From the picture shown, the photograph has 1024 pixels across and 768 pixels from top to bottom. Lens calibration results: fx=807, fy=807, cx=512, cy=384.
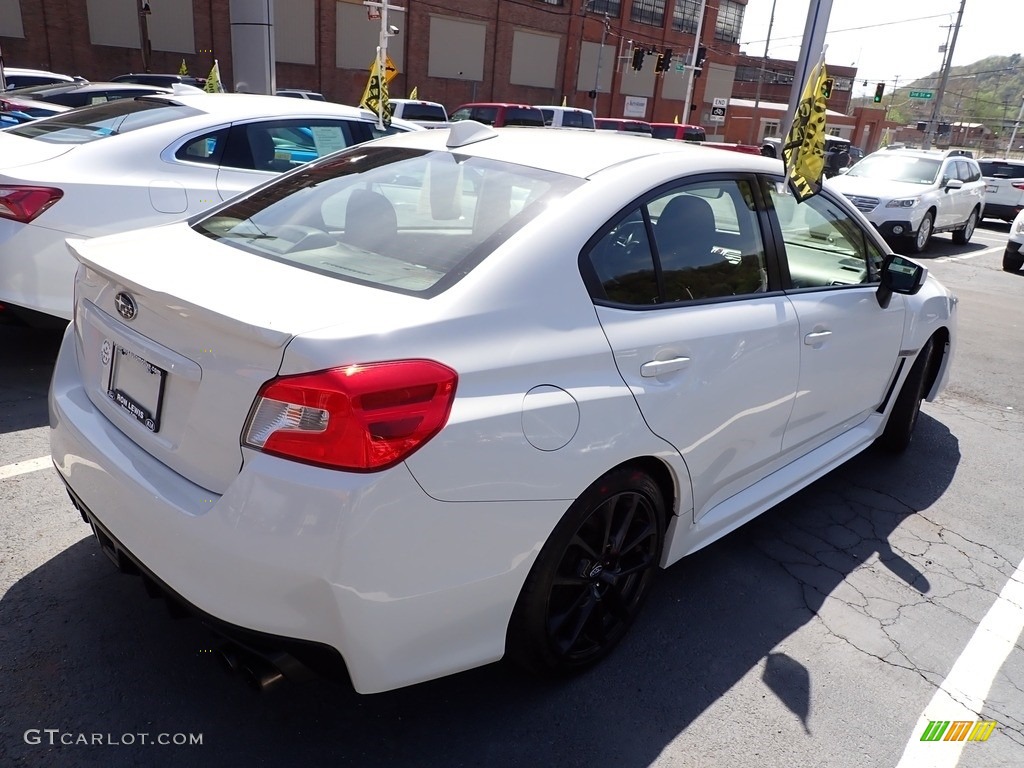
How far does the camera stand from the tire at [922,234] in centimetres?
1358

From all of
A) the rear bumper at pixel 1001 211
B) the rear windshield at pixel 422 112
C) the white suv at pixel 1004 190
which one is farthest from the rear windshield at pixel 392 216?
the rear bumper at pixel 1001 211

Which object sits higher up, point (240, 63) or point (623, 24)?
point (623, 24)

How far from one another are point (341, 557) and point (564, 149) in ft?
5.79

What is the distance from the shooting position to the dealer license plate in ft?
7.29

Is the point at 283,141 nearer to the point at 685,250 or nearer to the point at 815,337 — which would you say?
the point at 685,250

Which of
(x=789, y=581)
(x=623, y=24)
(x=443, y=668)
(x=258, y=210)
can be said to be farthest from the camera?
(x=623, y=24)

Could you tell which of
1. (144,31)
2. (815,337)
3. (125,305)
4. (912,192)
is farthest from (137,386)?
(144,31)

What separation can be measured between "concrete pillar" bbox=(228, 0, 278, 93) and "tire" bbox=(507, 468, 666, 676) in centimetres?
1422

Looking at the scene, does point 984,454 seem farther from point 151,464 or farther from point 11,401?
point 11,401

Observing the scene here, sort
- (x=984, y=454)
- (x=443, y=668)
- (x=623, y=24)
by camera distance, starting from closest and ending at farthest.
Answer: (x=443, y=668), (x=984, y=454), (x=623, y=24)

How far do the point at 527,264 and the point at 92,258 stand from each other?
1.39 meters

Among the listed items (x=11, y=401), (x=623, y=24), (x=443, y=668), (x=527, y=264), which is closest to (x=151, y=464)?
(x=443, y=668)

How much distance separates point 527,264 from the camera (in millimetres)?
2305

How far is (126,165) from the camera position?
480 cm
